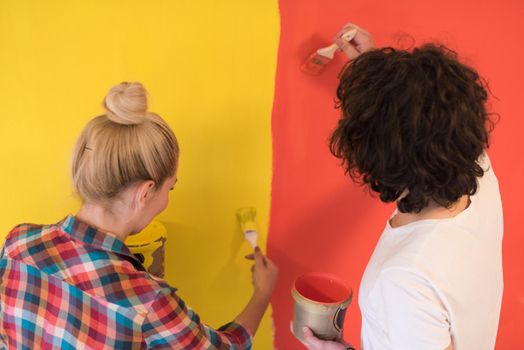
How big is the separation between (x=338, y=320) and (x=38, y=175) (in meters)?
0.76

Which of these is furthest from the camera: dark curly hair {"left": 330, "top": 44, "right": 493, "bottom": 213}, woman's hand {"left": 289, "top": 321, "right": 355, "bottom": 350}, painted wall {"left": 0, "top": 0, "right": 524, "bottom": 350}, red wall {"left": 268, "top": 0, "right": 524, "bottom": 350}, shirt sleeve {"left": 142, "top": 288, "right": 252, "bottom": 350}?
red wall {"left": 268, "top": 0, "right": 524, "bottom": 350}

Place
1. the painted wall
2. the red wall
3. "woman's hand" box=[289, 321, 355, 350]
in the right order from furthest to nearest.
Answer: the red wall → the painted wall → "woman's hand" box=[289, 321, 355, 350]

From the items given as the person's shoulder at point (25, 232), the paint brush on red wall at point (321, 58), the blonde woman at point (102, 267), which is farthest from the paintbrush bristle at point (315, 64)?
the person's shoulder at point (25, 232)

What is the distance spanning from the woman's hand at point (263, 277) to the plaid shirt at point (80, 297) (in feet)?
0.87

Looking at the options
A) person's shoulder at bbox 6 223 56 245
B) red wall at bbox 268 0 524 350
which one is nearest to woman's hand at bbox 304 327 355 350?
red wall at bbox 268 0 524 350

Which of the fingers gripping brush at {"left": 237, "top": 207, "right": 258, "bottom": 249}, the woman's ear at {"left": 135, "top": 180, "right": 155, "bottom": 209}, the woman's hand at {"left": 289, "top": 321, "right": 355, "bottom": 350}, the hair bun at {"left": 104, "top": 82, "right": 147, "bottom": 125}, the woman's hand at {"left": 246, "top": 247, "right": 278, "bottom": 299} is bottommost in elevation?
the woman's hand at {"left": 289, "top": 321, "right": 355, "bottom": 350}

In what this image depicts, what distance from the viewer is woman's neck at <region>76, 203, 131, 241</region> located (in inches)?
27.4

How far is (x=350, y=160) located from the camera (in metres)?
0.62

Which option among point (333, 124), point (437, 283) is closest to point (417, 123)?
point (437, 283)

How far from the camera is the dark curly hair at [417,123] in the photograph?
540 millimetres

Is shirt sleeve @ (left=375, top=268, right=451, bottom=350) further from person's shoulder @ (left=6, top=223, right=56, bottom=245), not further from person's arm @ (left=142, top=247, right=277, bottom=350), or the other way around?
person's shoulder @ (left=6, top=223, right=56, bottom=245)

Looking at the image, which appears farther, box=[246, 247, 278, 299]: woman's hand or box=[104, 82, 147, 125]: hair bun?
box=[246, 247, 278, 299]: woman's hand

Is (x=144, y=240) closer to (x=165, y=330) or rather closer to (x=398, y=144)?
(x=165, y=330)

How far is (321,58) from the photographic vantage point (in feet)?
3.15
